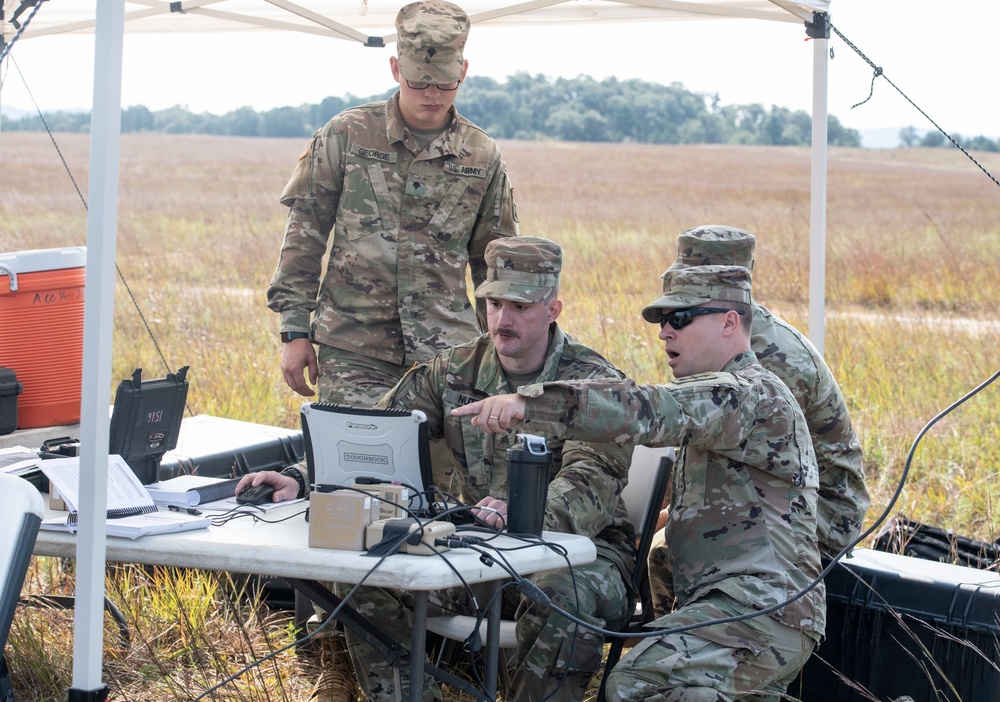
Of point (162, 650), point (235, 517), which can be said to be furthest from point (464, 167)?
point (162, 650)

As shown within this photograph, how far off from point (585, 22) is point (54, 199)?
2439 cm

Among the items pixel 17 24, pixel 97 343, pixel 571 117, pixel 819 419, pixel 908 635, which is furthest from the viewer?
pixel 571 117

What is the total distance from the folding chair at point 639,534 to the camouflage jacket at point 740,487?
0.27 m

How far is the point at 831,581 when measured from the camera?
3668mm

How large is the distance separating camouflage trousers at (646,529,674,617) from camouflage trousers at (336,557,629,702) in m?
0.55

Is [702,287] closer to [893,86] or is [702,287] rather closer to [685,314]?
[685,314]

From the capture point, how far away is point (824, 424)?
380cm

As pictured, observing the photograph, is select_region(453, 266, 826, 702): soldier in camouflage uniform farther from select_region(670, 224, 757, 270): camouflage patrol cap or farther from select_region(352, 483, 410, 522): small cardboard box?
select_region(670, 224, 757, 270): camouflage patrol cap

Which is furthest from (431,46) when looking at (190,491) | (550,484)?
(190,491)

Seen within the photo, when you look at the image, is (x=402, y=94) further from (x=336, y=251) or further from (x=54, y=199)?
(x=54, y=199)

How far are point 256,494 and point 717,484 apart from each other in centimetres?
123

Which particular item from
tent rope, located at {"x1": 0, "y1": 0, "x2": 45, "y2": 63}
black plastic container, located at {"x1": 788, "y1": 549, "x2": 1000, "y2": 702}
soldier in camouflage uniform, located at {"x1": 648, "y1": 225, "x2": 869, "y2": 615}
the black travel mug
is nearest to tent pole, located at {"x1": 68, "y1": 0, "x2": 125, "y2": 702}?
tent rope, located at {"x1": 0, "y1": 0, "x2": 45, "y2": 63}

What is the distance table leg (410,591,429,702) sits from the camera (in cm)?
274

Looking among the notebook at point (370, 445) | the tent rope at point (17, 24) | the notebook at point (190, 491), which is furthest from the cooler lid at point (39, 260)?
the notebook at point (370, 445)
